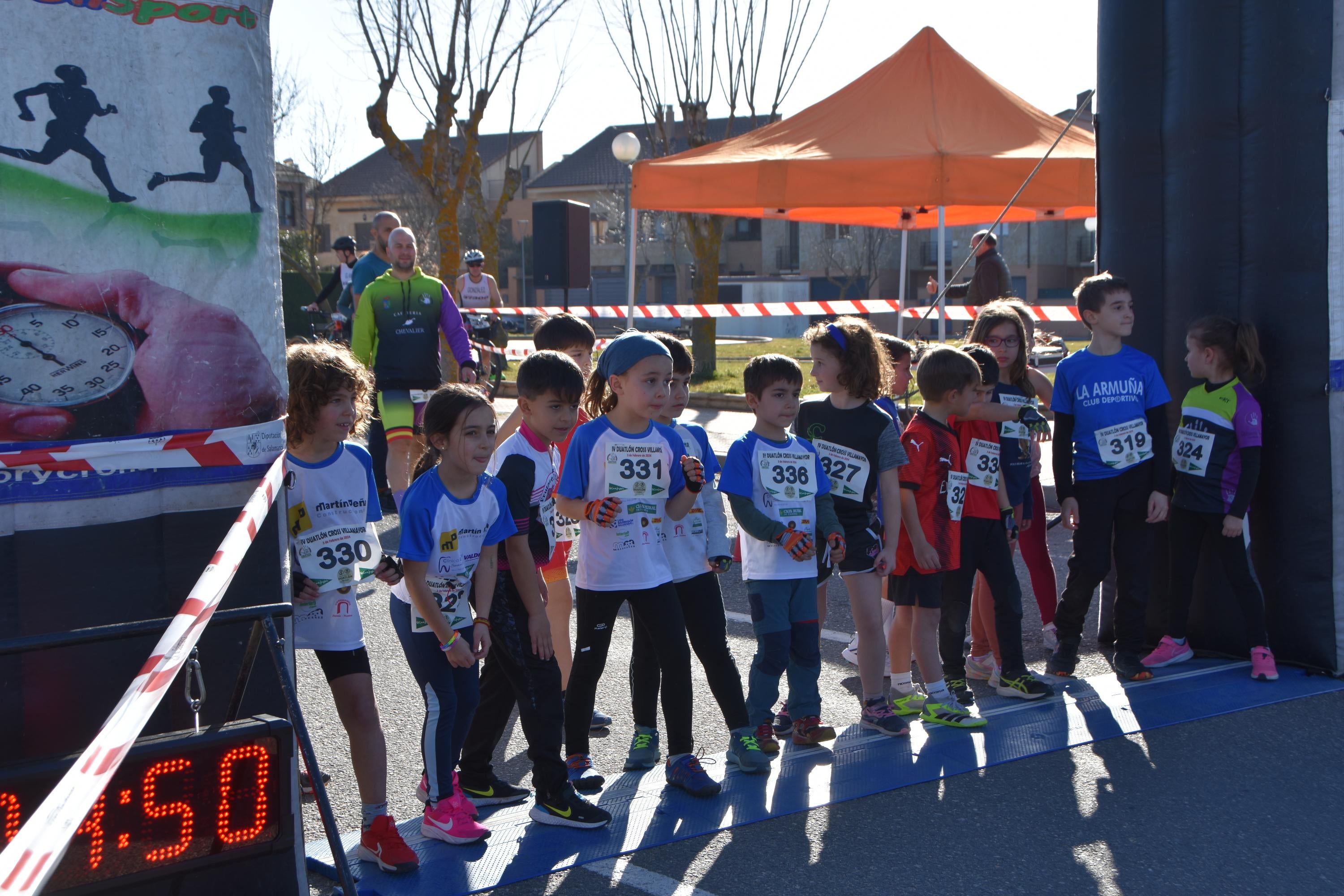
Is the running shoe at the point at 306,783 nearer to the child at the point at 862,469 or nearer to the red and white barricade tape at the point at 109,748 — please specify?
the red and white barricade tape at the point at 109,748

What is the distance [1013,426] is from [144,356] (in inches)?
144

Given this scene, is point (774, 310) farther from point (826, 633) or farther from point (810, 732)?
point (810, 732)

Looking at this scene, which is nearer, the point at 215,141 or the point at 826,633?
the point at 215,141

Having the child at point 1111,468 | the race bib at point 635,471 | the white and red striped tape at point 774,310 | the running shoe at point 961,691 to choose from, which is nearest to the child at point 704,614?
the race bib at point 635,471

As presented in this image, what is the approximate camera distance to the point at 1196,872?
3.50 meters

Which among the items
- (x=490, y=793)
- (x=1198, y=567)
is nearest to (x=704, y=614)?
(x=490, y=793)

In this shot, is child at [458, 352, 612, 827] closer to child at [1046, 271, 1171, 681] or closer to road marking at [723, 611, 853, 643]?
road marking at [723, 611, 853, 643]

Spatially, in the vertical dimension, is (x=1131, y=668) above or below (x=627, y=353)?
below

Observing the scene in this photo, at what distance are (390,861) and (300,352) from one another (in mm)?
1557

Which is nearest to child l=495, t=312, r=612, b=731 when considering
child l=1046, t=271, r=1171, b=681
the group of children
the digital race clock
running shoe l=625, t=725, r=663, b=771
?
the group of children

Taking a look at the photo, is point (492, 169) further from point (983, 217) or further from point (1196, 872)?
point (1196, 872)

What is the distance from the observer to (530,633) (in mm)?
3811

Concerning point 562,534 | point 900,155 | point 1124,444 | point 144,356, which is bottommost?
point 562,534

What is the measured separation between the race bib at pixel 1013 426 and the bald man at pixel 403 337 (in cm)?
381
